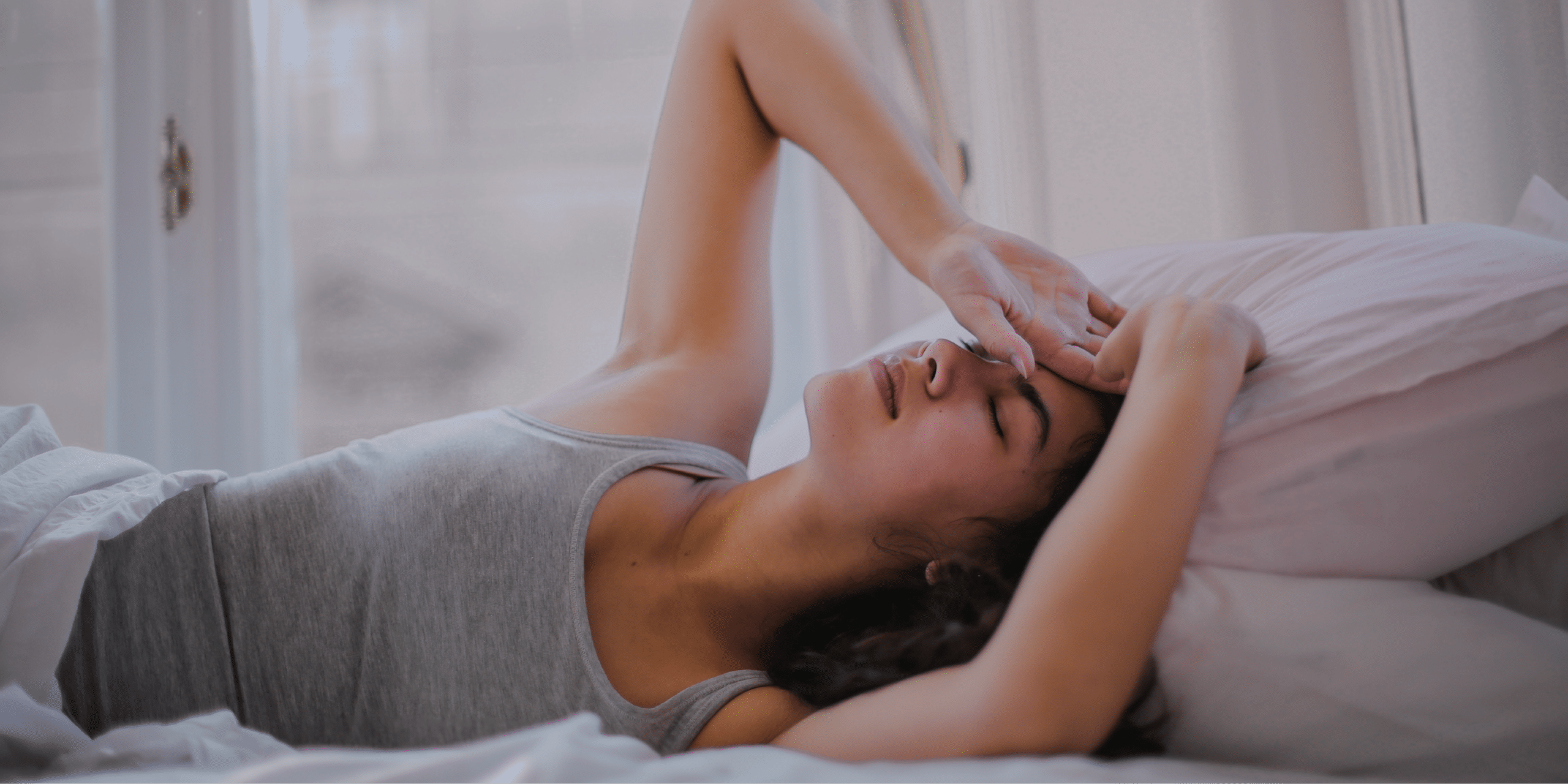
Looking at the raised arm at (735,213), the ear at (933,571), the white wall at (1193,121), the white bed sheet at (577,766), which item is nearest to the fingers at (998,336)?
the raised arm at (735,213)

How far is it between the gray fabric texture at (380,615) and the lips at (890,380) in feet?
0.94

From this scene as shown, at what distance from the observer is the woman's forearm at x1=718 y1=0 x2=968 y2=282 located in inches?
37.6

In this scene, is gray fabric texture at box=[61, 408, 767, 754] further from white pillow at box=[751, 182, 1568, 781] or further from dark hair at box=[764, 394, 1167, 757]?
white pillow at box=[751, 182, 1568, 781]

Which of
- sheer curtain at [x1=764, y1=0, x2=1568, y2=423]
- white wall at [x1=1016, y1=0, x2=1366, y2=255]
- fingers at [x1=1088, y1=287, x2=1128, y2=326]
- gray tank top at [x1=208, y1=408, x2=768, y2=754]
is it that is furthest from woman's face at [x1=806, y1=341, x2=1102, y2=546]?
white wall at [x1=1016, y1=0, x2=1366, y2=255]

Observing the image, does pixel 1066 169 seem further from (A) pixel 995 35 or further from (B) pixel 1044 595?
(B) pixel 1044 595

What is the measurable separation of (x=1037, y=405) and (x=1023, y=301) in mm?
124

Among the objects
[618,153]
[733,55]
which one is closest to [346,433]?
[618,153]

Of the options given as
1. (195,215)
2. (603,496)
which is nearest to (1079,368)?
(603,496)

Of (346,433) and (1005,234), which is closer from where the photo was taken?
(1005,234)

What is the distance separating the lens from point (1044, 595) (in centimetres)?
56

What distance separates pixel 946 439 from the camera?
755 mm

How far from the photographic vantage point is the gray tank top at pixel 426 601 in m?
0.72

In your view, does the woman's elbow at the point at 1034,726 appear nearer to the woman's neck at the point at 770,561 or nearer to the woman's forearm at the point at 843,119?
the woman's neck at the point at 770,561

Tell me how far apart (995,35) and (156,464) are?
6.62 feet
